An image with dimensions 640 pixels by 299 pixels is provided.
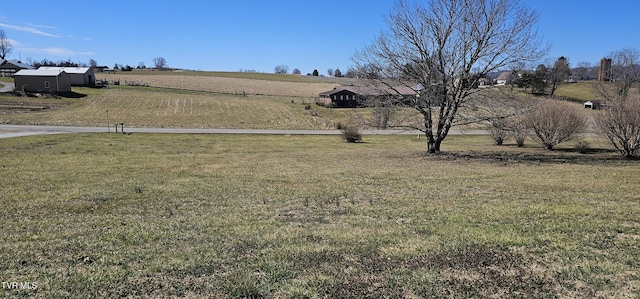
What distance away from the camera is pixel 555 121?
71.2ft

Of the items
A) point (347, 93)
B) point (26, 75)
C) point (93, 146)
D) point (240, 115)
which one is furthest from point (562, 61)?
point (26, 75)

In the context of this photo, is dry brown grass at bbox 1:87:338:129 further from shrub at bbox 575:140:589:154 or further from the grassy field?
the grassy field

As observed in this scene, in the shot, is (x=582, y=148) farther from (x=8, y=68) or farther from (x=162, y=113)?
(x=8, y=68)

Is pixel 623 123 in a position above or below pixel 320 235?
above

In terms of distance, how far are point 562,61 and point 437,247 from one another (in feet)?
290

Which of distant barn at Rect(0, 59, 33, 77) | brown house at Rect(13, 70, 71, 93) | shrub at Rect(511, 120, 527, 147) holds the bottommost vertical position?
shrub at Rect(511, 120, 527, 147)

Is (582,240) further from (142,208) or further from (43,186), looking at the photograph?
(43,186)

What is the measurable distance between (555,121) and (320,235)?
20.5m

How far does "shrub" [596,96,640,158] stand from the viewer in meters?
16.6

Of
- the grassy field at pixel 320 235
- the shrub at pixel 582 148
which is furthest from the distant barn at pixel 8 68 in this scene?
the shrub at pixel 582 148

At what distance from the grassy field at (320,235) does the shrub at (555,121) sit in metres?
9.95

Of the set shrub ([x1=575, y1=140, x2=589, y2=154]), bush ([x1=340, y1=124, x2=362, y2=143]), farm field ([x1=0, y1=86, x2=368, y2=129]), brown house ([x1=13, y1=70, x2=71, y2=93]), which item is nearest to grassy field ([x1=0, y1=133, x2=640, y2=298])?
shrub ([x1=575, y1=140, x2=589, y2=154])

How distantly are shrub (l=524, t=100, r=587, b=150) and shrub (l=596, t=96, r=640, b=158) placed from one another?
3.36m

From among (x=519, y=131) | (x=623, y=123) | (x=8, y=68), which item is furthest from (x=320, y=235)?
(x=8, y=68)
